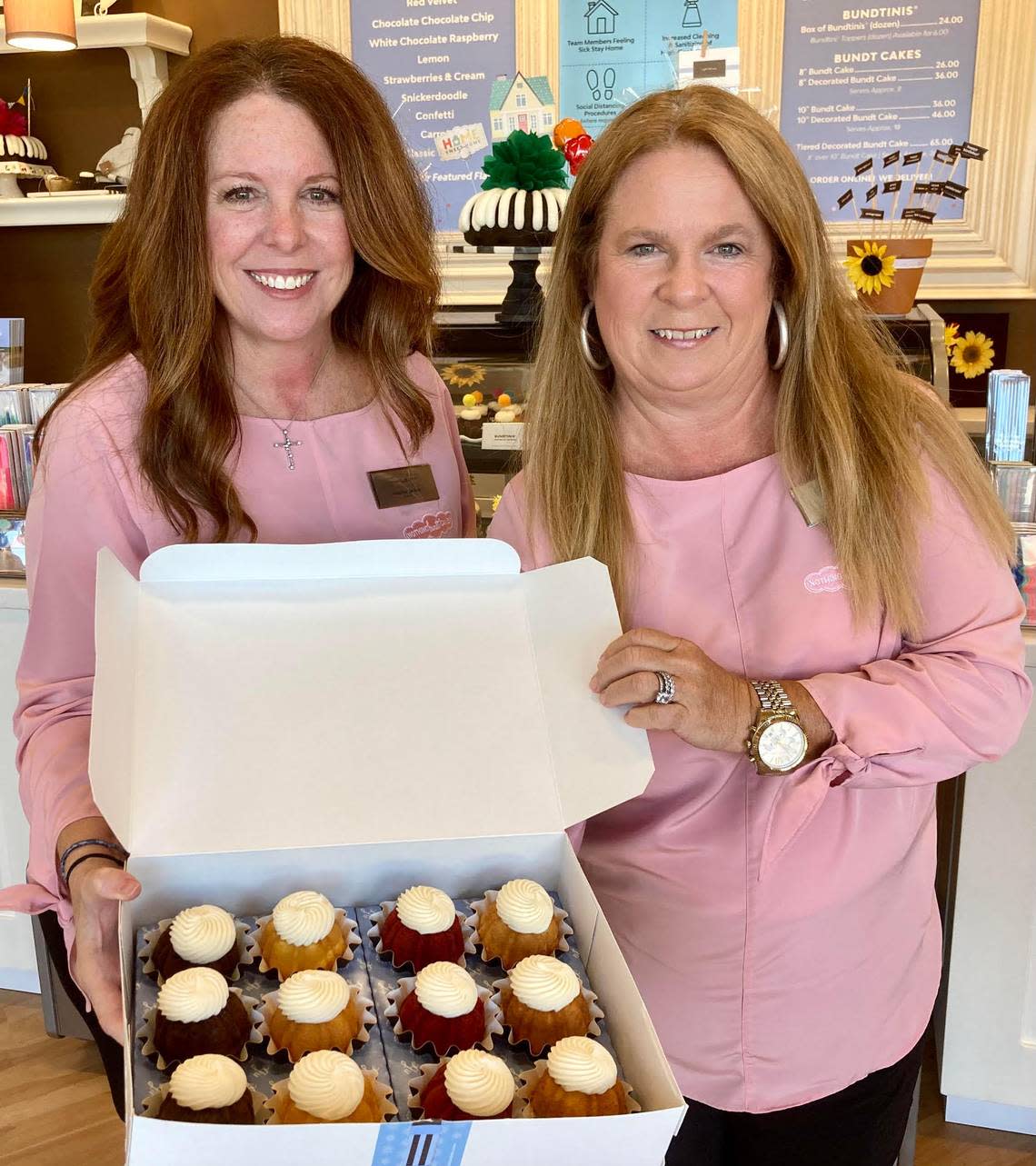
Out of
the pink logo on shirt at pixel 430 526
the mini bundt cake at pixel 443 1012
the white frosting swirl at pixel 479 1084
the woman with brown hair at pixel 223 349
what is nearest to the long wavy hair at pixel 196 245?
the woman with brown hair at pixel 223 349

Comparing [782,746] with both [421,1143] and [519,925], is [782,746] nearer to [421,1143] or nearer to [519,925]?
[519,925]

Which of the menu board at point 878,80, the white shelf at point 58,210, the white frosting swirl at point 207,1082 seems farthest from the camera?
the white shelf at point 58,210

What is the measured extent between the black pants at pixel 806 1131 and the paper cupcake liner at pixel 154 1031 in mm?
553

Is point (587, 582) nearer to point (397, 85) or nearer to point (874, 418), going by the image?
point (874, 418)

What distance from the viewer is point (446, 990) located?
37.1 inches

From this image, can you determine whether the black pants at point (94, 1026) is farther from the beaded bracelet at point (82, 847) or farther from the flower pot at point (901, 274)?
the flower pot at point (901, 274)

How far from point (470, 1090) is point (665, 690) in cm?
38

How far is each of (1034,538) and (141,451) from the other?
58.2 inches

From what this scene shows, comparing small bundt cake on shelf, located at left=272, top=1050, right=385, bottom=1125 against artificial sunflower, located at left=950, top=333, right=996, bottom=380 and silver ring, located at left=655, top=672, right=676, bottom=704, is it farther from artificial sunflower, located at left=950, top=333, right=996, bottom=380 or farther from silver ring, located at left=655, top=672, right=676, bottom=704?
artificial sunflower, located at left=950, top=333, right=996, bottom=380

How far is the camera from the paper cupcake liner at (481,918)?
100 centimetres

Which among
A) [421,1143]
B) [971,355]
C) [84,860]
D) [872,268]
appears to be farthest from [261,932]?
[971,355]

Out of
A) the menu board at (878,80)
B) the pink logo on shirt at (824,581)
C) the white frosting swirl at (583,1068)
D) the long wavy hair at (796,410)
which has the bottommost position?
the white frosting swirl at (583,1068)

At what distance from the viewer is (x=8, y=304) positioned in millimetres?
5504

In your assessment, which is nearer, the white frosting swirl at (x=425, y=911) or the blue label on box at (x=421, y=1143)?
the blue label on box at (x=421, y=1143)
